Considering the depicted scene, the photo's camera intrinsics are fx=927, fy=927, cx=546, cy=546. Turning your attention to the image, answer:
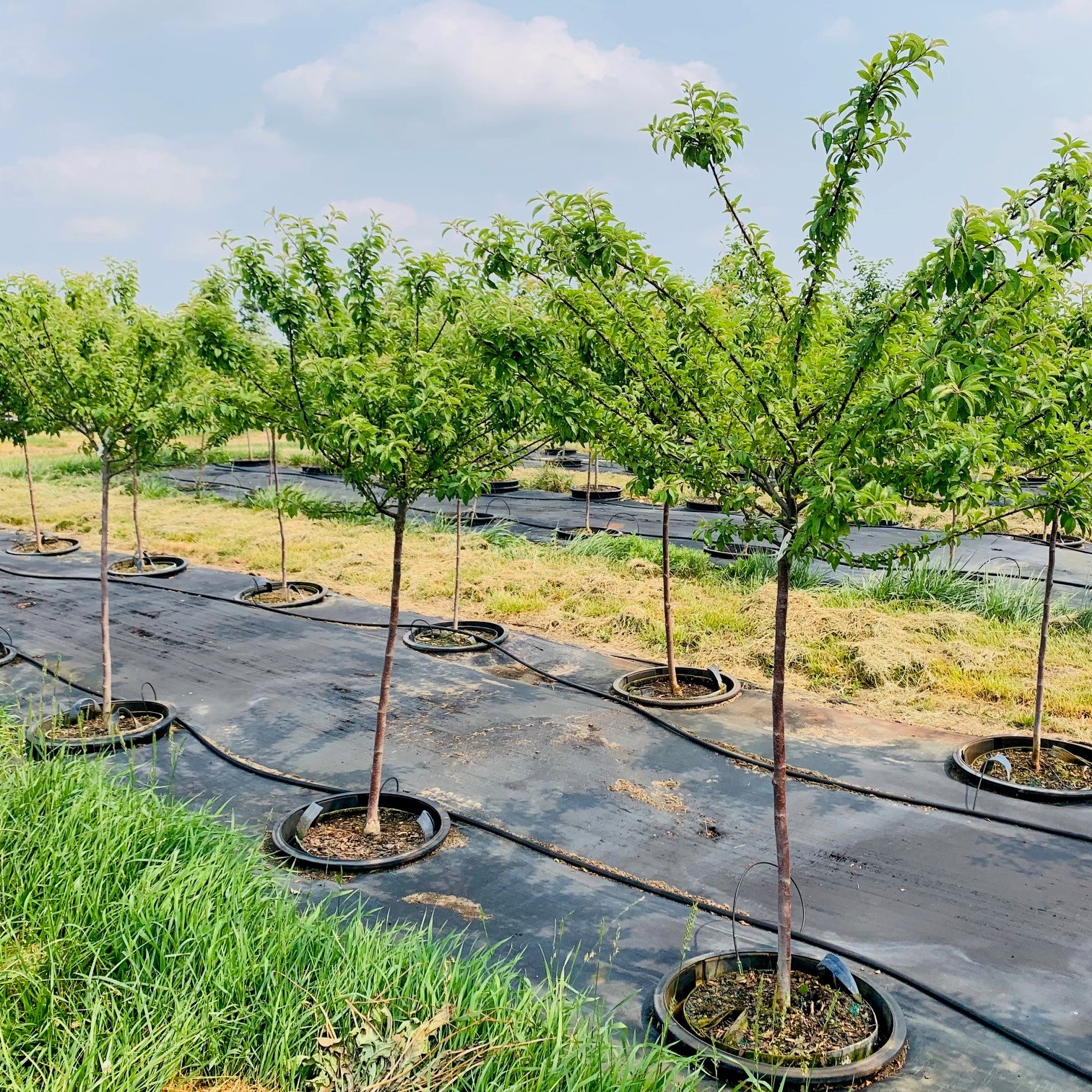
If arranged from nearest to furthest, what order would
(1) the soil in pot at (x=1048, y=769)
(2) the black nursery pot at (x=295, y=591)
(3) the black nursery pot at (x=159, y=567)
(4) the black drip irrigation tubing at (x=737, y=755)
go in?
(4) the black drip irrigation tubing at (x=737, y=755) < (1) the soil in pot at (x=1048, y=769) < (2) the black nursery pot at (x=295, y=591) < (3) the black nursery pot at (x=159, y=567)

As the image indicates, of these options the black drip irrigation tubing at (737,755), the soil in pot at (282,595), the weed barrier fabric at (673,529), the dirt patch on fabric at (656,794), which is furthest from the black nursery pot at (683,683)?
the soil in pot at (282,595)

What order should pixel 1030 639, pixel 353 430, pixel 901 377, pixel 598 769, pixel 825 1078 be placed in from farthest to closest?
pixel 1030 639 → pixel 598 769 → pixel 353 430 → pixel 825 1078 → pixel 901 377

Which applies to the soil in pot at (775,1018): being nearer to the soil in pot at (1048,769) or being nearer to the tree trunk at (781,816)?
the tree trunk at (781,816)

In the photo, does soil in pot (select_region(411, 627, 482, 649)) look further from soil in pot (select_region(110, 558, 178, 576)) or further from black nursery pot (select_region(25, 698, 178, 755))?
soil in pot (select_region(110, 558, 178, 576))

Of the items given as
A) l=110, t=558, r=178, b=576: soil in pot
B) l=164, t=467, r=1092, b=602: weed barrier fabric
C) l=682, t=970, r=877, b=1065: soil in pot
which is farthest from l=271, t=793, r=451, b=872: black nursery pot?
l=110, t=558, r=178, b=576: soil in pot

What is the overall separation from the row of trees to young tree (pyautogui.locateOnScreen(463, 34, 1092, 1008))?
1 cm

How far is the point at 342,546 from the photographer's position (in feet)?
49.1

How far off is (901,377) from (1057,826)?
3885 millimetres

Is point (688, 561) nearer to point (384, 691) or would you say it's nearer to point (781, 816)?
point (384, 691)

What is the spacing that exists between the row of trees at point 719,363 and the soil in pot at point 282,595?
4.93m

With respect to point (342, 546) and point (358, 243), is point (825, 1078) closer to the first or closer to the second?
point (358, 243)

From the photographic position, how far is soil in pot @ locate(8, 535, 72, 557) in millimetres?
14176

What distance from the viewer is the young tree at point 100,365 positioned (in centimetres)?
682

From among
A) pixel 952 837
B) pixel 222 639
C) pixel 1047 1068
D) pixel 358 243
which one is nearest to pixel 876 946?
pixel 1047 1068
